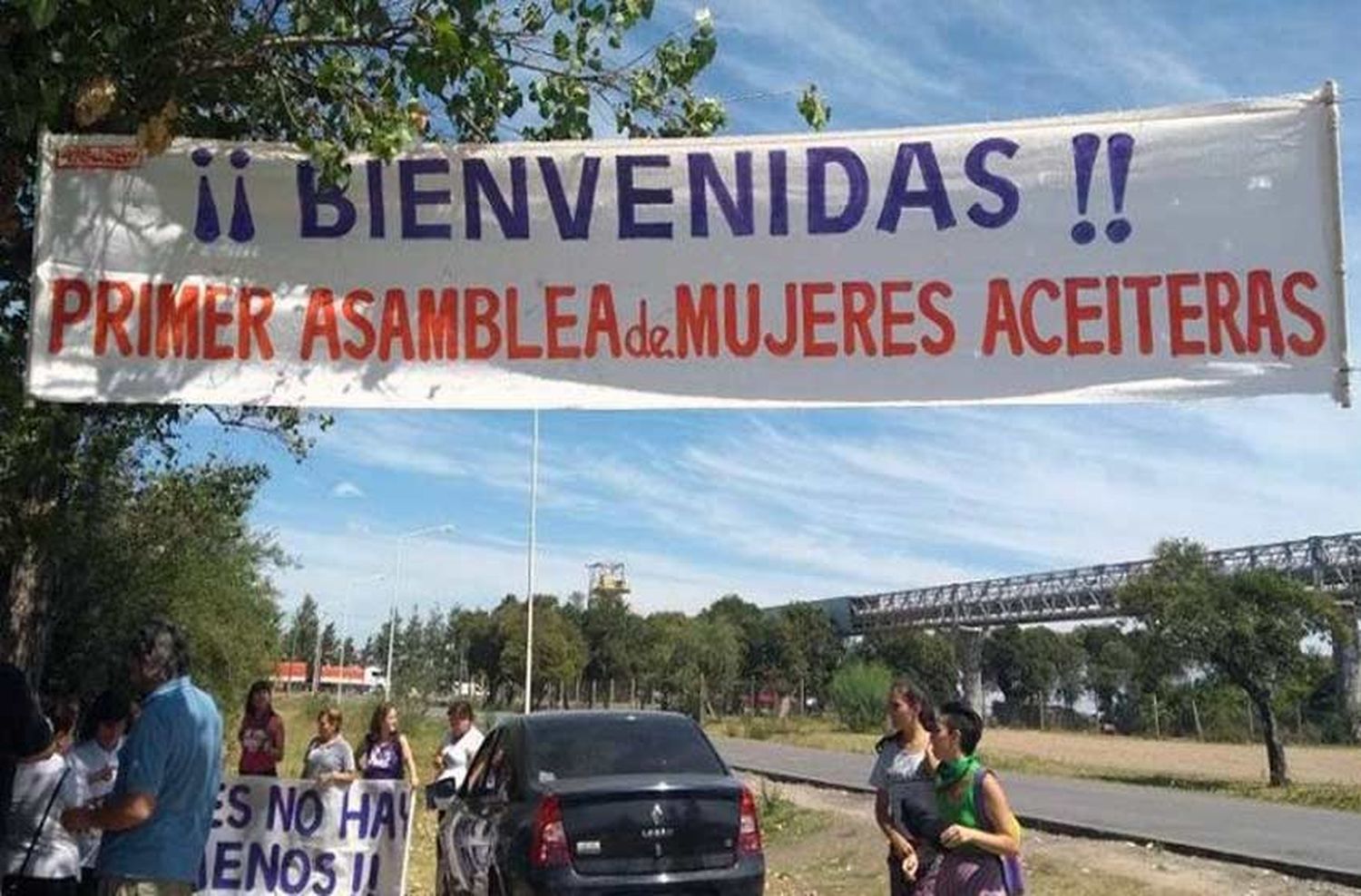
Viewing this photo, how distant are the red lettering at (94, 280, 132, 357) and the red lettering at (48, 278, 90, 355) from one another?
45 mm

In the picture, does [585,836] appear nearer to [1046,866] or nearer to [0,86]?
[0,86]

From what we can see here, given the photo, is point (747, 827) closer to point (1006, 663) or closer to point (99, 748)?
point (99, 748)

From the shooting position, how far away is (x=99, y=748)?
801 cm

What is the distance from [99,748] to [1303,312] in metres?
6.61

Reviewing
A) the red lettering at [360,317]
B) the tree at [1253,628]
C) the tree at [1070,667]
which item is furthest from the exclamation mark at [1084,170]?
the tree at [1070,667]

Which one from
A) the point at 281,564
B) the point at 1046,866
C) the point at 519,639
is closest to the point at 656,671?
the point at 519,639

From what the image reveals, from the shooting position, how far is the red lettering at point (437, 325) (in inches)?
207

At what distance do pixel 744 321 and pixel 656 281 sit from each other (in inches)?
14.1

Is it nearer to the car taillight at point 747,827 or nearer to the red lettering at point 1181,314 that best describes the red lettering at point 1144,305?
the red lettering at point 1181,314

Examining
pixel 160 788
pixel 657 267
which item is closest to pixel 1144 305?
pixel 657 267

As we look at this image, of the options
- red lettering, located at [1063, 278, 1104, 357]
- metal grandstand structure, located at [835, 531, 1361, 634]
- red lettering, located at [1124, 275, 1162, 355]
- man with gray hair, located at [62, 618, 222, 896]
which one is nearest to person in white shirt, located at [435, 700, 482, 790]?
man with gray hair, located at [62, 618, 222, 896]

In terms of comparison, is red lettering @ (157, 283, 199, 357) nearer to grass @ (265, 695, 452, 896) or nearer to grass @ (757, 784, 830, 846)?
grass @ (265, 695, 452, 896)

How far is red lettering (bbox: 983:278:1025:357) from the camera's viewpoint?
506cm

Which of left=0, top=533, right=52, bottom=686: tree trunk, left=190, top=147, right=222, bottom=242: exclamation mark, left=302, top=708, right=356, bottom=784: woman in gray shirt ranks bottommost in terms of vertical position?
left=302, top=708, right=356, bottom=784: woman in gray shirt
